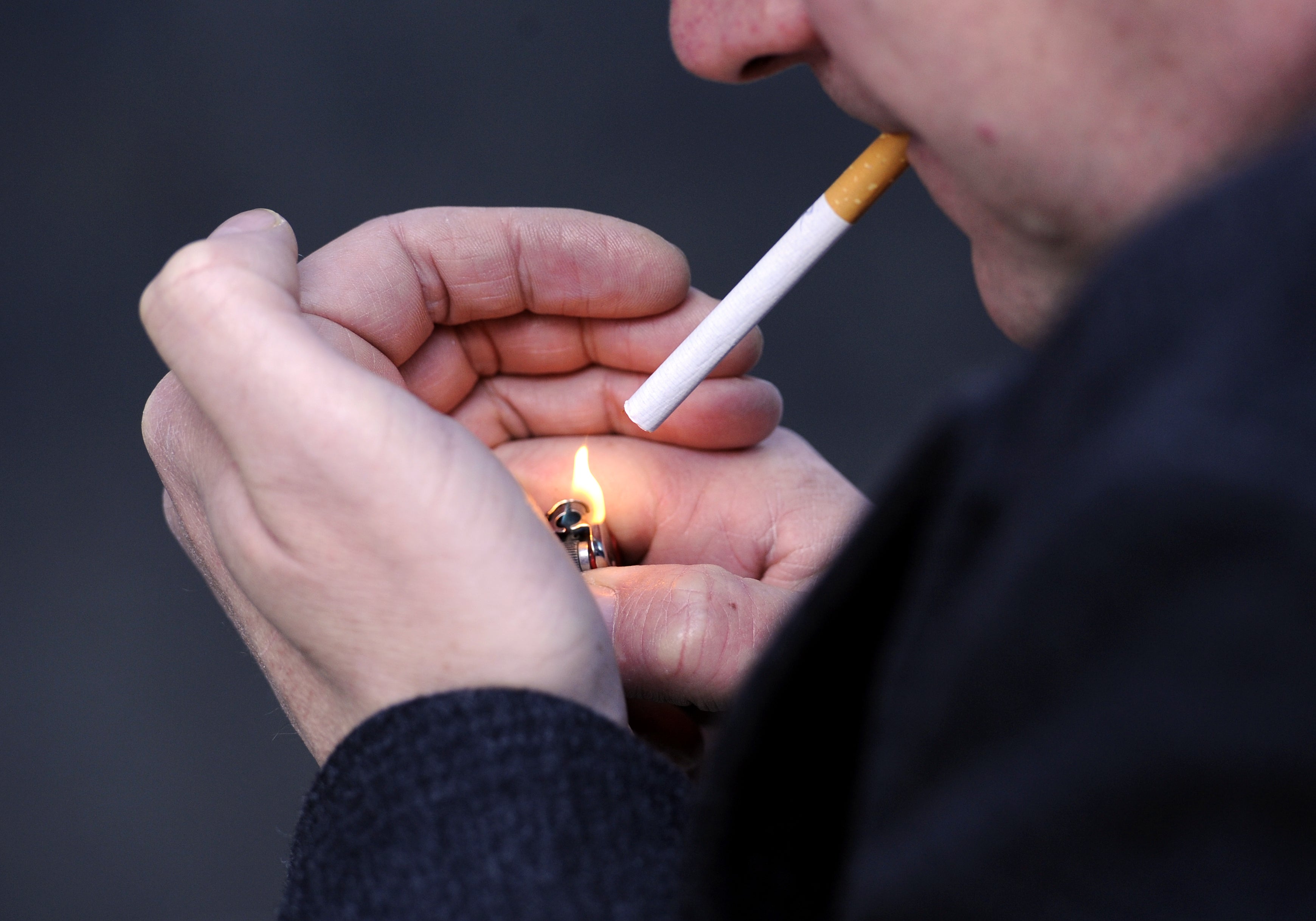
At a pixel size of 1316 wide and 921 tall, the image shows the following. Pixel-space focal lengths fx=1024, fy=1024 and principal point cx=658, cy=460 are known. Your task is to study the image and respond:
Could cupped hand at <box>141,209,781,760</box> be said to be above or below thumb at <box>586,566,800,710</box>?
above

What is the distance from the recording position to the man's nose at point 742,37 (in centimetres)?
Answer: 56

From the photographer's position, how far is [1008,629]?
0.26 m

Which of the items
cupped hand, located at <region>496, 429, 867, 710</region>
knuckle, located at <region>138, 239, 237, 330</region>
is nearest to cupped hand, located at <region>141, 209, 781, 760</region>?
knuckle, located at <region>138, 239, 237, 330</region>

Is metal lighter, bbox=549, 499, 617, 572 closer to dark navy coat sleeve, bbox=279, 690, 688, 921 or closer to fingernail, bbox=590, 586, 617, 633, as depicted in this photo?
fingernail, bbox=590, 586, 617, 633

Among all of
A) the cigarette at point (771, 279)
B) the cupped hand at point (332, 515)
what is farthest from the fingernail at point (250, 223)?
the cigarette at point (771, 279)

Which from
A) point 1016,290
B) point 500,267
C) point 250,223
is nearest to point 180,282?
point 250,223

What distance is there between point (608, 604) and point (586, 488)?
0.59 ft

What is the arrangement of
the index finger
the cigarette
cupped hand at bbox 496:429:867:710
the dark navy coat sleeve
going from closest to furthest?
the dark navy coat sleeve → the cigarette → the index finger → cupped hand at bbox 496:429:867:710

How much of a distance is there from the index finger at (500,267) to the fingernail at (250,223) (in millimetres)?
80

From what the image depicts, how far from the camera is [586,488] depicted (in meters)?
0.86

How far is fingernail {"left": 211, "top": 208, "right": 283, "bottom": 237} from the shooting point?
0.63m

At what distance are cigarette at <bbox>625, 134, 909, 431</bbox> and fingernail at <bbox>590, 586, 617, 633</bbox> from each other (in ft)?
0.40

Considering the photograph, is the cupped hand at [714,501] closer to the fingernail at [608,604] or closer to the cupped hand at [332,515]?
the fingernail at [608,604]

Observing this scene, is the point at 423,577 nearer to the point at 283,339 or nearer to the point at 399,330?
the point at 283,339
